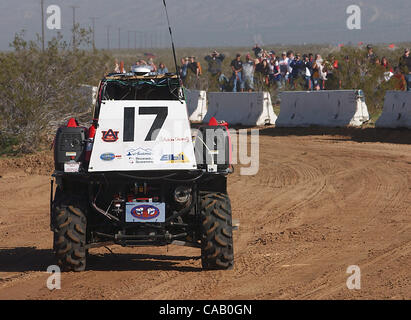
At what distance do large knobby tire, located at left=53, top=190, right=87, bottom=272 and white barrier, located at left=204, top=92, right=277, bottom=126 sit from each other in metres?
17.5

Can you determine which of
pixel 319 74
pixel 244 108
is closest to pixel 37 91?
pixel 244 108

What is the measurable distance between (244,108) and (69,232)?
1839 cm

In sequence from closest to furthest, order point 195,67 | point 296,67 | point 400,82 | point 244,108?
1. point 400,82
2. point 244,108
3. point 296,67
4. point 195,67

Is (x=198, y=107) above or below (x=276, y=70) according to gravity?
below

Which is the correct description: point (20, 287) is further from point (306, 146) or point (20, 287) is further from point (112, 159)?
point (306, 146)

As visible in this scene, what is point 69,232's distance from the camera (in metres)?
8.63

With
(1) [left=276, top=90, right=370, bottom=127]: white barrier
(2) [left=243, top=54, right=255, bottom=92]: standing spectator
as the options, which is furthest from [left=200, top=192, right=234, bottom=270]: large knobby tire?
(2) [left=243, top=54, right=255, bottom=92]: standing spectator

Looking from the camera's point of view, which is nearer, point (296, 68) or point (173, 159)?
point (173, 159)

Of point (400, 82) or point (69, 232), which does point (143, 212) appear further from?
point (400, 82)

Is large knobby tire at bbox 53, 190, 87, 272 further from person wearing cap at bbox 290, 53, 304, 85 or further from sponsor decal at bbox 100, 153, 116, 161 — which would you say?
person wearing cap at bbox 290, 53, 304, 85

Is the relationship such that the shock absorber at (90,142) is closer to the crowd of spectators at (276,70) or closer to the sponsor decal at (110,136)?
the sponsor decal at (110,136)

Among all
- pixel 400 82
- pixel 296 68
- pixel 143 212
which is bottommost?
pixel 143 212

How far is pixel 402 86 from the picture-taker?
2511cm

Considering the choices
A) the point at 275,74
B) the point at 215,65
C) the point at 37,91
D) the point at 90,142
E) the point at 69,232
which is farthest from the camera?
the point at 215,65
